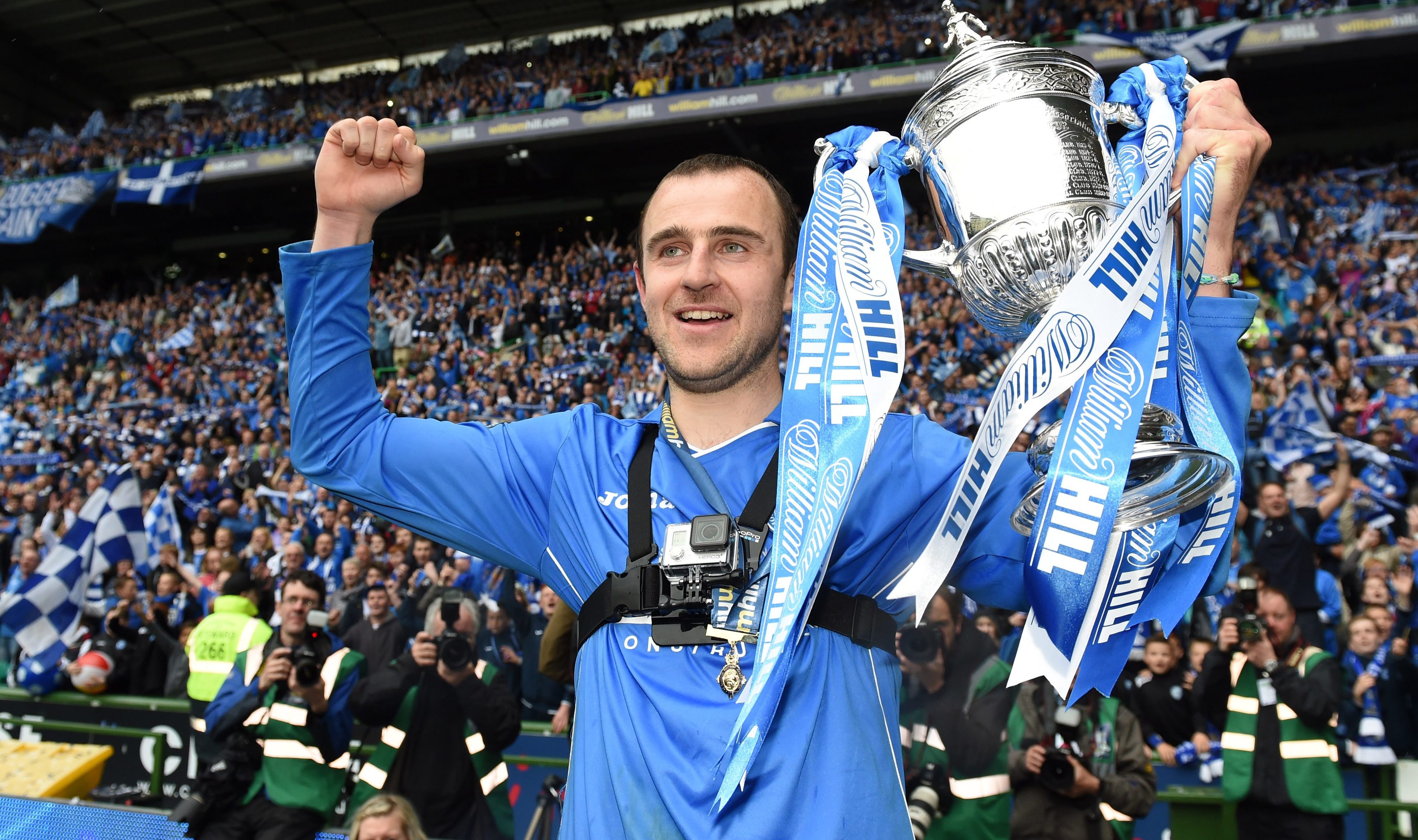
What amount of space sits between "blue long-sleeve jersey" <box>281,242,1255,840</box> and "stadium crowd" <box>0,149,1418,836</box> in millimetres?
2424

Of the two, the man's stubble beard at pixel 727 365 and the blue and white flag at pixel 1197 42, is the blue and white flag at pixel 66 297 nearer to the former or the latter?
the blue and white flag at pixel 1197 42

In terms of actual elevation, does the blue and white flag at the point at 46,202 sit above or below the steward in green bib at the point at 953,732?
above

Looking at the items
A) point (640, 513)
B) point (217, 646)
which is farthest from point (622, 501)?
point (217, 646)

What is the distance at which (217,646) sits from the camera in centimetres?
516

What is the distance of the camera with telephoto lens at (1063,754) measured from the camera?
3.80 m

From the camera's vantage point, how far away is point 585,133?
18.8 metres

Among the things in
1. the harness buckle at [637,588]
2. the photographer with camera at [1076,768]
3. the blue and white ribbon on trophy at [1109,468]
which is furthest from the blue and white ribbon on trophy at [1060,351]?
the photographer with camera at [1076,768]

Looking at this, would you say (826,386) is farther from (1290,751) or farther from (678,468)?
(1290,751)

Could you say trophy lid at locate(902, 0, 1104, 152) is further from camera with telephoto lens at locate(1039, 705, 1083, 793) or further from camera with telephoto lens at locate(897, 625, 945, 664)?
camera with telephoto lens at locate(897, 625, 945, 664)

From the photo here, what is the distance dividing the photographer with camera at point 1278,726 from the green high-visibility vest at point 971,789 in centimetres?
101

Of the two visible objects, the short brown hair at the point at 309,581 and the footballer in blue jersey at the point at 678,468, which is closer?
the footballer in blue jersey at the point at 678,468

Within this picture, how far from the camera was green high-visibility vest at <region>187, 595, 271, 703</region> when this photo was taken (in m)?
5.02

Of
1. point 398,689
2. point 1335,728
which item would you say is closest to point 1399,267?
point 1335,728

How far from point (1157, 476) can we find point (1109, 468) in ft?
0.53
